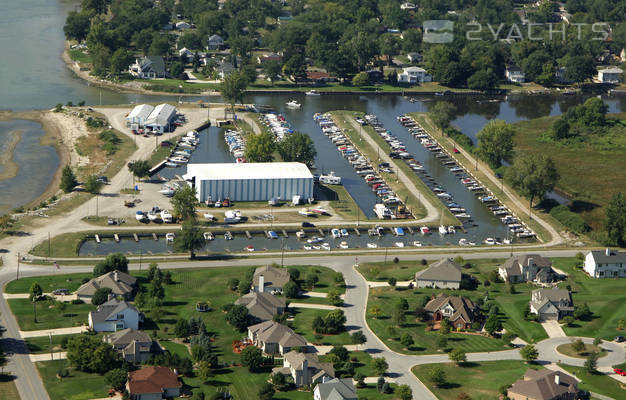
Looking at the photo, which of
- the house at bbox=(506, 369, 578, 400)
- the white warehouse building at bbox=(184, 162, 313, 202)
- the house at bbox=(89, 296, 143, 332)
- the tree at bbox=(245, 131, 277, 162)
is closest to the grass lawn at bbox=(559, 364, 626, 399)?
the house at bbox=(506, 369, 578, 400)

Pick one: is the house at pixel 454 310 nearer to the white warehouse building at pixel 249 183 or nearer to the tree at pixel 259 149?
the white warehouse building at pixel 249 183

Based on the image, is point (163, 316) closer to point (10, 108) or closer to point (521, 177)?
point (521, 177)

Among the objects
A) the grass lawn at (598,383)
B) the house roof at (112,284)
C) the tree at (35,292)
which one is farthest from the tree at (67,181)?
the grass lawn at (598,383)

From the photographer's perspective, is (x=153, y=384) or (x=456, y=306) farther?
(x=456, y=306)

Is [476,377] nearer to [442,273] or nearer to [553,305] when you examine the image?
[553,305]

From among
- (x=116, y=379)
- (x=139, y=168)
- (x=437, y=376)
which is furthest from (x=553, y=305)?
(x=139, y=168)

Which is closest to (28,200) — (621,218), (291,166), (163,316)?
(291,166)

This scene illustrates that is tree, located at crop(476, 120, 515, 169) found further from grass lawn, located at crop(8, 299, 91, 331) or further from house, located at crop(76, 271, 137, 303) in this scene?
grass lawn, located at crop(8, 299, 91, 331)
